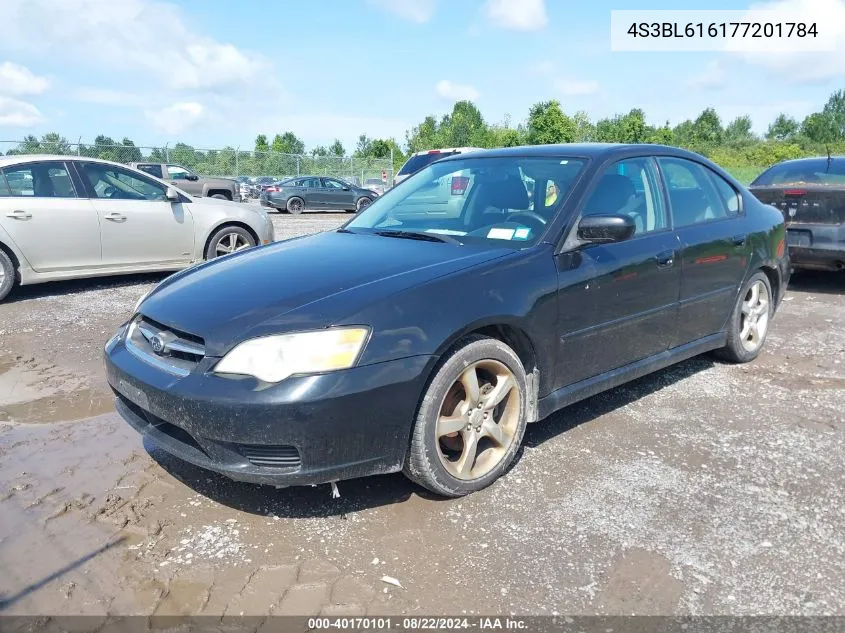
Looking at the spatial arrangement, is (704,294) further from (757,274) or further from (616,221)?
(616,221)

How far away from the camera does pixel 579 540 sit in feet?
8.96

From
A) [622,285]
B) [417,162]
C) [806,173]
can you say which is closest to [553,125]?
[417,162]

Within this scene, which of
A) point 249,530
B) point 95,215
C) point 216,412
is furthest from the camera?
point 95,215

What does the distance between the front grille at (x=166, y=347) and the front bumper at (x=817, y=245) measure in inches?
251

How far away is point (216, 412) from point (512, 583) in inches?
50.2

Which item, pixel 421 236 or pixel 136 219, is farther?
Result: pixel 136 219

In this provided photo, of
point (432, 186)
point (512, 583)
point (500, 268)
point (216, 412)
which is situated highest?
point (432, 186)

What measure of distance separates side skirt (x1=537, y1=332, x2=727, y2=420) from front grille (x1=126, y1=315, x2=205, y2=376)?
165 cm

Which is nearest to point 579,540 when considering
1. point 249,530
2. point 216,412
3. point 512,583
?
point 512,583

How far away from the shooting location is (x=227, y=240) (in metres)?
8.46

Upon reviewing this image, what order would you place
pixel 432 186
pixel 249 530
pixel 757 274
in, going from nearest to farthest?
pixel 249 530, pixel 432 186, pixel 757 274

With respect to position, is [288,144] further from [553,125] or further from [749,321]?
[749,321]

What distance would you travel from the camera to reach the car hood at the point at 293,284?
270 centimetres

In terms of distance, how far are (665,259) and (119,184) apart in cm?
Result: 626
